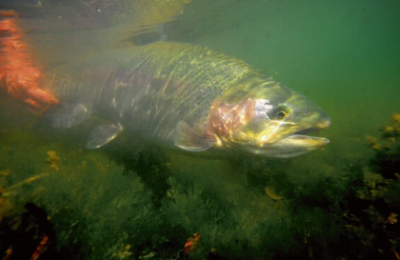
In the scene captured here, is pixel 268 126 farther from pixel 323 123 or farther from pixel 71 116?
pixel 71 116

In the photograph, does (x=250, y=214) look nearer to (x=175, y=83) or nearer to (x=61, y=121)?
(x=175, y=83)

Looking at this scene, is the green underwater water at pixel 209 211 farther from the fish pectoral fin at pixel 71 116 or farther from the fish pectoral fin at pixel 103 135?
the fish pectoral fin at pixel 71 116

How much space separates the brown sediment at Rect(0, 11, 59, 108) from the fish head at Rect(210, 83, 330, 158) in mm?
7020

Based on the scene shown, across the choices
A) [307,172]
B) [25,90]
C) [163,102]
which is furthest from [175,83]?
[25,90]

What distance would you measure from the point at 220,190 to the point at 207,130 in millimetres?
1720

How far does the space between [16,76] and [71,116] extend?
7391 mm

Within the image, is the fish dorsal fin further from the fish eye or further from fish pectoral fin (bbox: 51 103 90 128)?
the fish eye

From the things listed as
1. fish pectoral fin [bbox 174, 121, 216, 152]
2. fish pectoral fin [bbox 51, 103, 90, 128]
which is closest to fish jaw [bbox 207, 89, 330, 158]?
fish pectoral fin [bbox 174, 121, 216, 152]

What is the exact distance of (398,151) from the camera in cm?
318

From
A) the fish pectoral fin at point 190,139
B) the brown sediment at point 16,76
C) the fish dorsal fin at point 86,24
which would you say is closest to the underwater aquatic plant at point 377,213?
the fish pectoral fin at point 190,139

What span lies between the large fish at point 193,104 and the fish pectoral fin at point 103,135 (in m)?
0.03

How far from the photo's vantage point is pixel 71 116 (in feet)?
21.3

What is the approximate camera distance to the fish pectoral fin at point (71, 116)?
21.0 ft

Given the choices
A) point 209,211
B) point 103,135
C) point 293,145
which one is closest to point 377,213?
point 293,145
